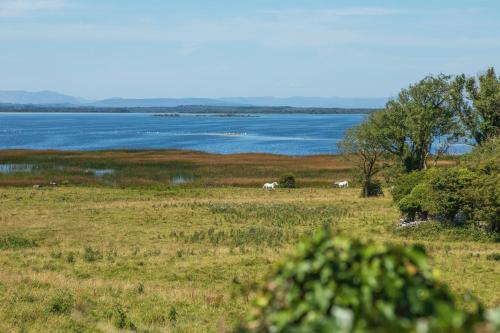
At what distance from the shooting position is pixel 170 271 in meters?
22.4

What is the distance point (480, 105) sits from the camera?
5678 cm

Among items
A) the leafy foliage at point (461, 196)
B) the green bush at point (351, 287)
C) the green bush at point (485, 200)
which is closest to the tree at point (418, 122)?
the leafy foliage at point (461, 196)

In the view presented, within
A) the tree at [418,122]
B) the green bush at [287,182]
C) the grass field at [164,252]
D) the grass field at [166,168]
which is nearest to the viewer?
the grass field at [164,252]

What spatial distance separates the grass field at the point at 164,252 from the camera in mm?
14906

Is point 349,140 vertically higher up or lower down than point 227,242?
higher up

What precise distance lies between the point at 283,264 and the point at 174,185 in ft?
226

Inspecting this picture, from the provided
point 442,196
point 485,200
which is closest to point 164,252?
point 442,196

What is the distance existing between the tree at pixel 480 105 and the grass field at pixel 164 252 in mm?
15455

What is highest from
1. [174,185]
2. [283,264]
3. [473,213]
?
[283,264]

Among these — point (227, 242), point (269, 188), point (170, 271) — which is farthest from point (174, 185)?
point (170, 271)

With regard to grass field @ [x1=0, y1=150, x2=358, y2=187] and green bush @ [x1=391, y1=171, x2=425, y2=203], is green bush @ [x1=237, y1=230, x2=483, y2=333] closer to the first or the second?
green bush @ [x1=391, y1=171, x2=425, y2=203]

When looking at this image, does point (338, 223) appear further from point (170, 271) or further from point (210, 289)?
point (210, 289)

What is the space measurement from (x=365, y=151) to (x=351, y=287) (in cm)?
5754

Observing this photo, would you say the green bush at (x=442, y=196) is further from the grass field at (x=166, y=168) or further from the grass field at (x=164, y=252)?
the grass field at (x=166, y=168)
